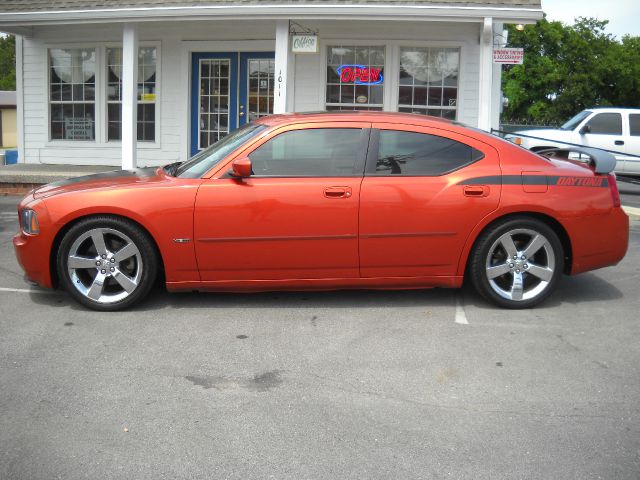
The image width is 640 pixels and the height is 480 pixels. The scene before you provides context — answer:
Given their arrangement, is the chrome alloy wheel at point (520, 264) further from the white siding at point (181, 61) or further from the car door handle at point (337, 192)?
the white siding at point (181, 61)

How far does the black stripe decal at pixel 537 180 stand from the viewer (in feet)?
18.6

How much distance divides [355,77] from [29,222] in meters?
8.61

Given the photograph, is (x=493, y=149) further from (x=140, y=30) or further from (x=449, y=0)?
(x=140, y=30)

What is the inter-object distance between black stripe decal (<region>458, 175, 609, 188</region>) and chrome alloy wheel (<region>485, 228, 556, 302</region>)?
38 centimetres

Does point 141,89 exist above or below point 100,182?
above

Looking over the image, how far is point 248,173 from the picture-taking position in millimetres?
5449

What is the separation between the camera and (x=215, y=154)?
5.87 metres

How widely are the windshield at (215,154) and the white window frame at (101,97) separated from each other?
329 inches

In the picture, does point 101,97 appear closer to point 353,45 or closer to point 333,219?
point 353,45

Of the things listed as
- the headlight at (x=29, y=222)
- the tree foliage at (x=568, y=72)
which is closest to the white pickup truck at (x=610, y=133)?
the headlight at (x=29, y=222)

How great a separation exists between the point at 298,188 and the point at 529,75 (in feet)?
145

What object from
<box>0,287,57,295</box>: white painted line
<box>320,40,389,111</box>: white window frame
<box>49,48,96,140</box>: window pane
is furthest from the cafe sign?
<box>0,287,57,295</box>: white painted line

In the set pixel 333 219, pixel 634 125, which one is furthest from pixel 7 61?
pixel 333 219

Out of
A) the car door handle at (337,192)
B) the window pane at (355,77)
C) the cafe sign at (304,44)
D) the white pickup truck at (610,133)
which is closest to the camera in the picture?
the car door handle at (337,192)
